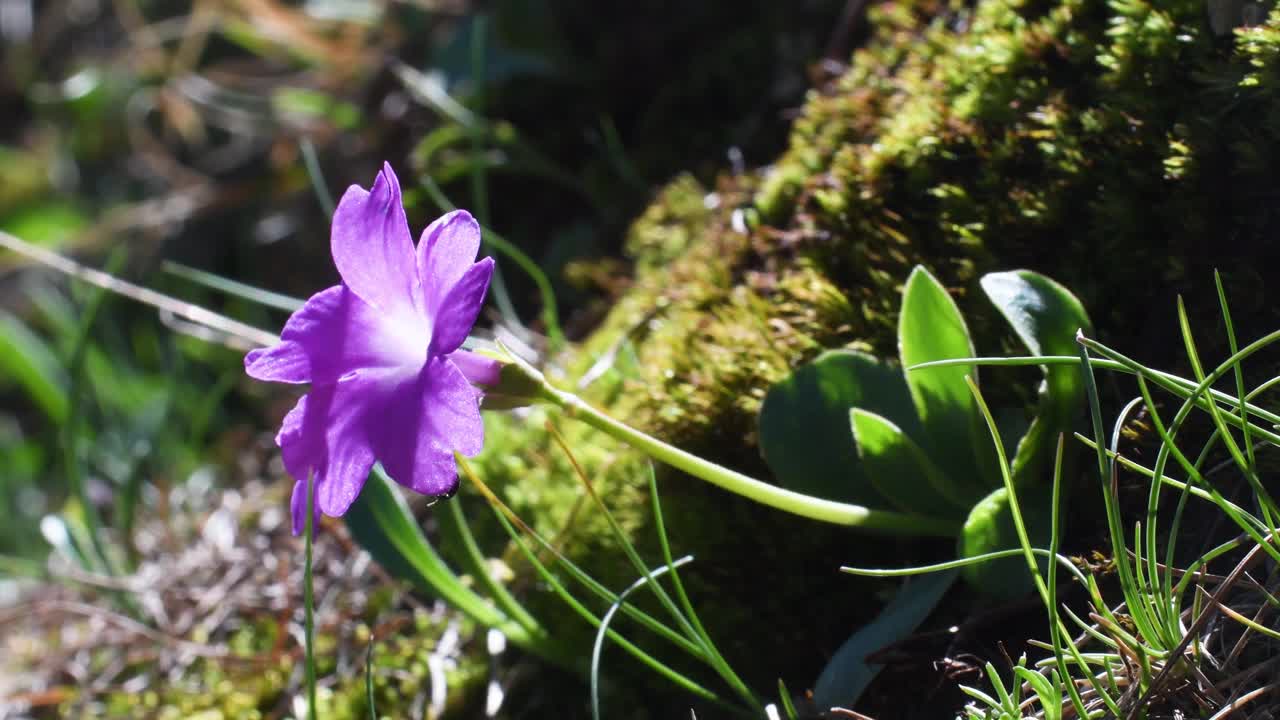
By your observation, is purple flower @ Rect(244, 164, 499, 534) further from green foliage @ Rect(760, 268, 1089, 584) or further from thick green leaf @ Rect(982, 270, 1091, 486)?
thick green leaf @ Rect(982, 270, 1091, 486)

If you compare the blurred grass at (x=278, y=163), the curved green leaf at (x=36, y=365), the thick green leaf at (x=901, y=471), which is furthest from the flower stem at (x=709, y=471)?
the curved green leaf at (x=36, y=365)

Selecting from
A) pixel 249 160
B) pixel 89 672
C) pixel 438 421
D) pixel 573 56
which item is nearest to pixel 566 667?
pixel 438 421

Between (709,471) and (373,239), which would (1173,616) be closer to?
(709,471)

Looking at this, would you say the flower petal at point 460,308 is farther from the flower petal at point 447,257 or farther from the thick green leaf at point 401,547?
the thick green leaf at point 401,547

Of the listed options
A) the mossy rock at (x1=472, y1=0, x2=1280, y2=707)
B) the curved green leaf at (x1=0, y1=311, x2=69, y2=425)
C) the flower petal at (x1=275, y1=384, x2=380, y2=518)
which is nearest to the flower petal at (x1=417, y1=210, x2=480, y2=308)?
the flower petal at (x1=275, y1=384, x2=380, y2=518)

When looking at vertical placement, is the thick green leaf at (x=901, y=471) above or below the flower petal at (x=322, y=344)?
below

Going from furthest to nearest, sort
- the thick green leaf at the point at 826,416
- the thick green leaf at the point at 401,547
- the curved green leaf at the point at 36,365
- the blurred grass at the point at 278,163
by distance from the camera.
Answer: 1. the curved green leaf at the point at 36,365
2. the blurred grass at the point at 278,163
3. the thick green leaf at the point at 401,547
4. the thick green leaf at the point at 826,416

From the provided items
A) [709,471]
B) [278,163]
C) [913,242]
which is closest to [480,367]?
[709,471]
